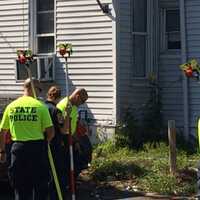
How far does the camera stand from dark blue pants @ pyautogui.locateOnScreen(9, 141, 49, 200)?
893cm

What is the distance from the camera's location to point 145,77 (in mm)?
16609

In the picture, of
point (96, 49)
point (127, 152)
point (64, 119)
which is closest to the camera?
point (64, 119)

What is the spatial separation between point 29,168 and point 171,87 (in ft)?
26.2

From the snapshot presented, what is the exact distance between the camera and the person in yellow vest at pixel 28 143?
893cm

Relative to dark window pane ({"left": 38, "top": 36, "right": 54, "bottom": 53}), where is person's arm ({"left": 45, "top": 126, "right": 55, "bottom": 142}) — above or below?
below

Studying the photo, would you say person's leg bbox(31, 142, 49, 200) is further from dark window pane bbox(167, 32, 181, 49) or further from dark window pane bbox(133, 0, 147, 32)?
dark window pane bbox(167, 32, 181, 49)

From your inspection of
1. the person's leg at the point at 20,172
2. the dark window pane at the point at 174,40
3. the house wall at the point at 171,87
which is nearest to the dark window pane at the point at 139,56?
the house wall at the point at 171,87

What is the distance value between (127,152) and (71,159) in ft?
17.4

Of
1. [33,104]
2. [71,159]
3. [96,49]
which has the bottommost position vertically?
[71,159]

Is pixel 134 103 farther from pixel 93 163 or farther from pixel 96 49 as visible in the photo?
pixel 93 163

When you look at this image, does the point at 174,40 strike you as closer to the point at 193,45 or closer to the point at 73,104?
the point at 193,45

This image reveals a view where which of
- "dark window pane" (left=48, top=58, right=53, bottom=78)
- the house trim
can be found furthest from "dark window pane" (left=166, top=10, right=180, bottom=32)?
"dark window pane" (left=48, top=58, right=53, bottom=78)

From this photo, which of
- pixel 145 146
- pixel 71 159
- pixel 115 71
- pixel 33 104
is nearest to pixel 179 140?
pixel 145 146

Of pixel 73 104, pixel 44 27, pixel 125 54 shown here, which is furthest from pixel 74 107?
pixel 44 27
